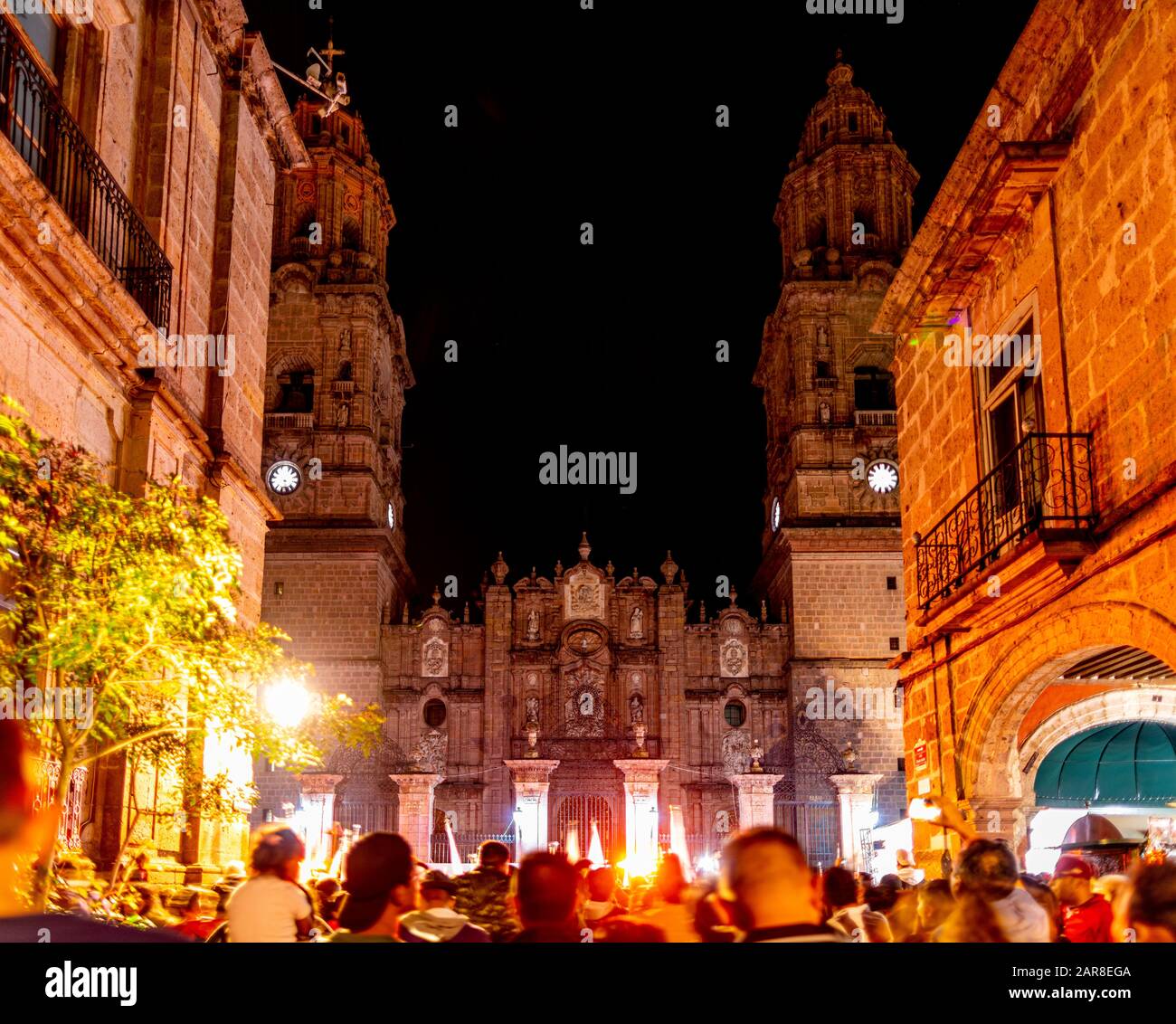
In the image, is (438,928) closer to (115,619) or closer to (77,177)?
(115,619)

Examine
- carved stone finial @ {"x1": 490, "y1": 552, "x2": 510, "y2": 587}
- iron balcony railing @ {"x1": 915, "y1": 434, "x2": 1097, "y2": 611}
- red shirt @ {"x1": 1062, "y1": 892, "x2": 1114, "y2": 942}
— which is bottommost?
red shirt @ {"x1": 1062, "y1": 892, "x2": 1114, "y2": 942}

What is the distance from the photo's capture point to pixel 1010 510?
35.0 ft

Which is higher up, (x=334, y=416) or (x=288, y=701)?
(x=334, y=416)

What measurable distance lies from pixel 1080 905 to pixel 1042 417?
14.9 feet

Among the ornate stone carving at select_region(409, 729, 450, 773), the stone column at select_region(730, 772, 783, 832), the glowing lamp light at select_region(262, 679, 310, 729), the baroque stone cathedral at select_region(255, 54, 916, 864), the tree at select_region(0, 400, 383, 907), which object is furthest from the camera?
the ornate stone carving at select_region(409, 729, 450, 773)

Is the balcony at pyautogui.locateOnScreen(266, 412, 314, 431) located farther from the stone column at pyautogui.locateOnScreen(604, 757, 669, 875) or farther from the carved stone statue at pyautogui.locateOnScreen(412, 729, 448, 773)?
the stone column at pyautogui.locateOnScreen(604, 757, 669, 875)

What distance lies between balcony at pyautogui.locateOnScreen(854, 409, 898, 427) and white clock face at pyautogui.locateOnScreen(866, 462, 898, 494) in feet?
4.10

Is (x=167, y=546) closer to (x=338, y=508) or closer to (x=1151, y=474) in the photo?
(x=1151, y=474)

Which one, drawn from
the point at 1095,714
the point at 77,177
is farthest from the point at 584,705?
the point at 77,177

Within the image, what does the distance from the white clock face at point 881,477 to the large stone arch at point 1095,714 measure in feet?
81.4
